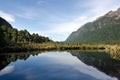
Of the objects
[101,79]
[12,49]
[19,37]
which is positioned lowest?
[101,79]

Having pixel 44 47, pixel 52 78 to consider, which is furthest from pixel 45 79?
pixel 44 47

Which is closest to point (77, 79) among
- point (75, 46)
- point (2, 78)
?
point (2, 78)

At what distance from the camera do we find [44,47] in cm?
16050

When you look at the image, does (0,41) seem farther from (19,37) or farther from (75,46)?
(19,37)

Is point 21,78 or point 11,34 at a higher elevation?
point 11,34

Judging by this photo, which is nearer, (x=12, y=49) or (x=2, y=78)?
(x=2, y=78)

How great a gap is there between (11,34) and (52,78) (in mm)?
152824

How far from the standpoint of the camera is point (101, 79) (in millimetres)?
39438

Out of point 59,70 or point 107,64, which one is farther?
point 107,64

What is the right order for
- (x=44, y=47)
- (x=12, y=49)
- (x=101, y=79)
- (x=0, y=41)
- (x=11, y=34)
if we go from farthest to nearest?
(x=11, y=34) < (x=44, y=47) < (x=12, y=49) < (x=0, y=41) < (x=101, y=79)

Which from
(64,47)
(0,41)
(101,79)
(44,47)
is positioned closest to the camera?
(101,79)

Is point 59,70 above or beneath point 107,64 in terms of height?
beneath

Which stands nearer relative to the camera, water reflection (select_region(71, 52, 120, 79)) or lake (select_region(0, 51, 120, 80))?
lake (select_region(0, 51, 120, 80))

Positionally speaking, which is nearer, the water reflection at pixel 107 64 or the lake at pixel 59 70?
the lake at pixel 59 70
